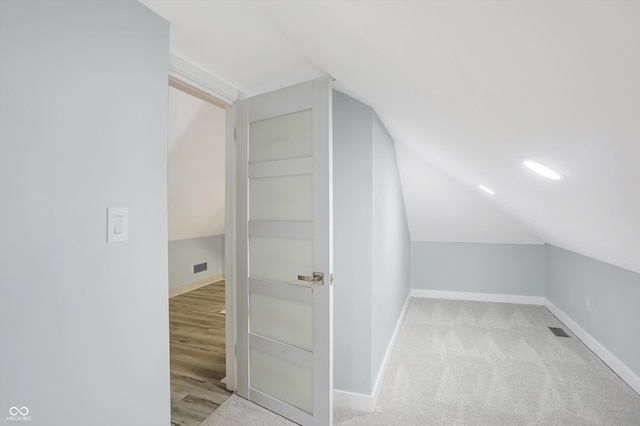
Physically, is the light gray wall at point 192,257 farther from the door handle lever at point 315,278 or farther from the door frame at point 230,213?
the door handle lever at point 315,278

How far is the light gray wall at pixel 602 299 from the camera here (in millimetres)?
2350

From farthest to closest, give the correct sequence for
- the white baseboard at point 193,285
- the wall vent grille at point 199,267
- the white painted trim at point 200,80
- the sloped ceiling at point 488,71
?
1. the wall vent grille at point 199,267
2. the white baseboard at point 193,285
3. the white painted trim at point 200,80
4. the sloped ceiling at point 488,71

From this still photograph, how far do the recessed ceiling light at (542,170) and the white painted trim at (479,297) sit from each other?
3.66m

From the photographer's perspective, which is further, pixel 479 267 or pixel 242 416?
pixel 479 267

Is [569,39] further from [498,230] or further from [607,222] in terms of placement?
[498,230]

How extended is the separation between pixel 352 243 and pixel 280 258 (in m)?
0.52

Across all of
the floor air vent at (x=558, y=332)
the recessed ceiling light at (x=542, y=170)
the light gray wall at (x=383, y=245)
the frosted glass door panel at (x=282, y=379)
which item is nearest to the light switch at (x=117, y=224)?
the frosted glass door panel at (x=282, y=379)

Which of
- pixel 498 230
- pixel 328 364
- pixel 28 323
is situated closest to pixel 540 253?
pixel 498 230

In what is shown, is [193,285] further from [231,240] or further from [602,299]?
[602,299]

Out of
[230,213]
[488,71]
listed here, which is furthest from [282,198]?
[488,71]

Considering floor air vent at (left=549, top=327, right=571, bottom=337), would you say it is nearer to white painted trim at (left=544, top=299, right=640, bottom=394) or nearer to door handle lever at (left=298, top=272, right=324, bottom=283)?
white painted trim at (left=544, top=299, right=640, bottom=394)

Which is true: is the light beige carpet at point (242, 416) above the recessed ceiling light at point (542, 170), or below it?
below

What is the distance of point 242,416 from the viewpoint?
6.66ft

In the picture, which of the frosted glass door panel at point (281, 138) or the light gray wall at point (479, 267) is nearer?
the frosted glass door panel at point (281, 138)
